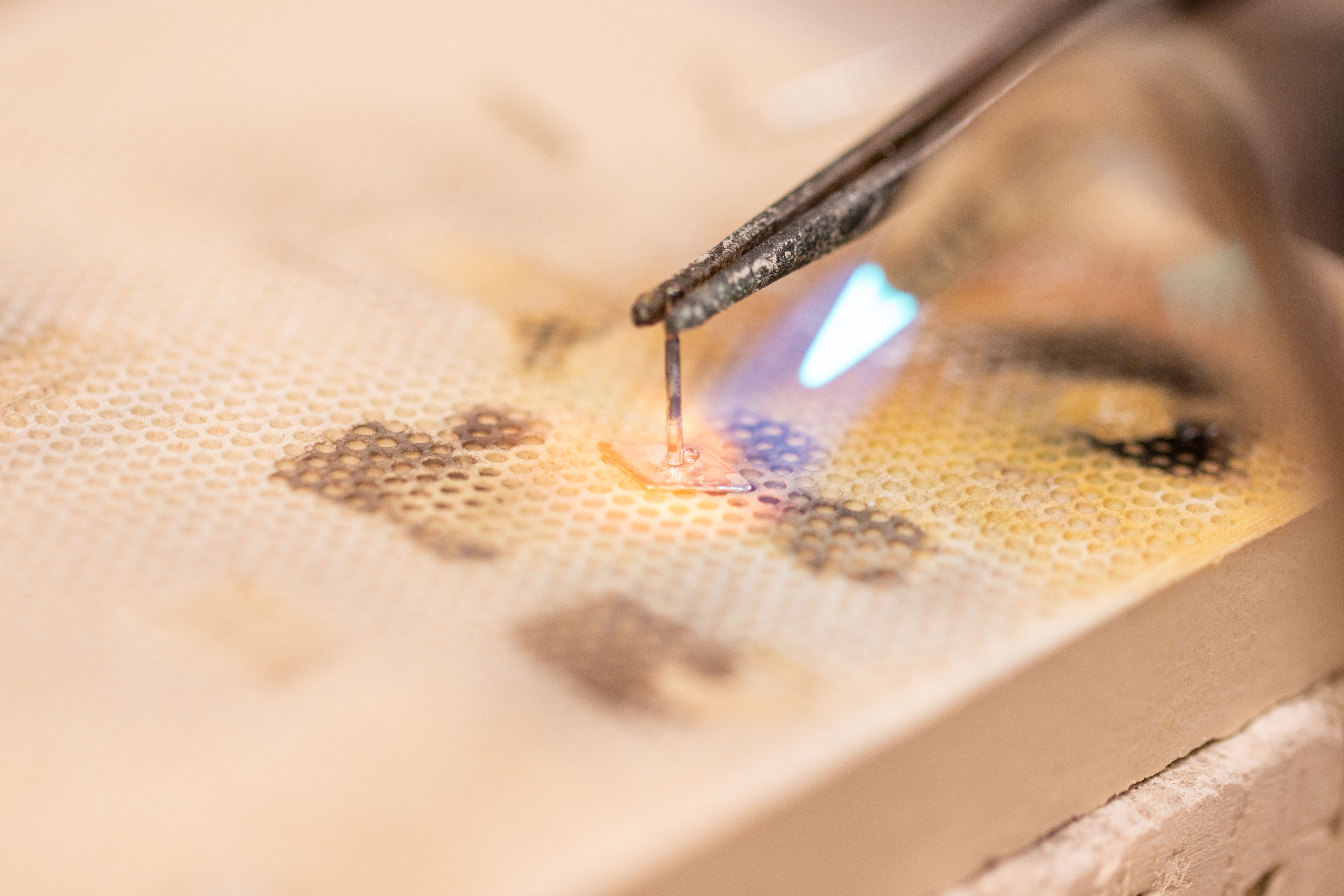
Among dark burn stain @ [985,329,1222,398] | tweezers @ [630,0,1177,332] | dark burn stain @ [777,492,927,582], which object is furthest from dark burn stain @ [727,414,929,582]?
dark burn stain @ [985,329,1222,398]

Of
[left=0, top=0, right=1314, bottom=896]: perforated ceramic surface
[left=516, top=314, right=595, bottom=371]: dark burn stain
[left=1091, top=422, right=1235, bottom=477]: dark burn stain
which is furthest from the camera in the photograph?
[left=516, top=314, right=595, bottom=371]: dark burn stain

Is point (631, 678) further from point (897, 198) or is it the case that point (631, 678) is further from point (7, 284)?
point (7, 284)

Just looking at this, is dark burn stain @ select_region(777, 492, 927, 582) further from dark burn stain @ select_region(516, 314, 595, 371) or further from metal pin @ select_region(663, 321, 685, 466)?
dark burn stain @ select_region(516, 314, 595, 371)

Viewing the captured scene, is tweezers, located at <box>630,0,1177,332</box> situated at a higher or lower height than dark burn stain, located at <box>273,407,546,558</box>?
higher

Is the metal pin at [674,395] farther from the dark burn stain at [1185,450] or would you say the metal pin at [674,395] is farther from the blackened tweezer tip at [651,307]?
the dark burn stain at [1185,450]

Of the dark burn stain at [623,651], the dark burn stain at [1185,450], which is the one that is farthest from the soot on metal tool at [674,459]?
the dark burn stain at [1185,450]

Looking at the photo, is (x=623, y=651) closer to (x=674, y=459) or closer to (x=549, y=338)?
(x=674, y=459)
